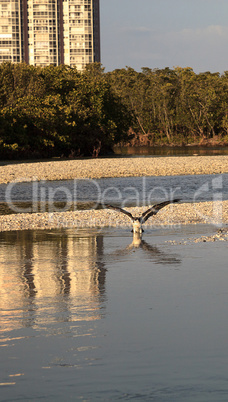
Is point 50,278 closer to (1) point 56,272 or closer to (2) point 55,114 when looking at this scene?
(1) point 56,272

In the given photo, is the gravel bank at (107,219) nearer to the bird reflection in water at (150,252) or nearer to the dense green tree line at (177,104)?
the bird reflection in water at (150,252)

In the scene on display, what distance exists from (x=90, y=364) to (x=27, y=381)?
83 cm

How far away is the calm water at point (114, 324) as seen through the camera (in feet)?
23.8

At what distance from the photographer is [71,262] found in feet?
46.4

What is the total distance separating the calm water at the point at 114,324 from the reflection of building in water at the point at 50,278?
18 millimetres

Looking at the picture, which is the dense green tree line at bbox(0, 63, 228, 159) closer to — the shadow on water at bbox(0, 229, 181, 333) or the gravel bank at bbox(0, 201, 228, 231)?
the gravel bank at bbox(0, 201, 228, 231)

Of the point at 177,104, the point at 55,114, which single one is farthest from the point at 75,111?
the point at 177,104

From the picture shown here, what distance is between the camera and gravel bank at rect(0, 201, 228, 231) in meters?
20.2

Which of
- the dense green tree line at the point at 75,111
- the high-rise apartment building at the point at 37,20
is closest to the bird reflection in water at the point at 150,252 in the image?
the dense green tree line at the point at 75,111

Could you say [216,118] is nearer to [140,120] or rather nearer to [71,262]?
[140,120]

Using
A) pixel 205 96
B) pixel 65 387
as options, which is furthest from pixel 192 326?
pixel 205 96

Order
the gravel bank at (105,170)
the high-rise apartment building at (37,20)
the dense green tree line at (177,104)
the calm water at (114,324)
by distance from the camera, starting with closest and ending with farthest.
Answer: the calm water at (114,324), the gravel bank at (105,170), the dense green tree line at (177,104), the high-rise apartment building at (37,20)

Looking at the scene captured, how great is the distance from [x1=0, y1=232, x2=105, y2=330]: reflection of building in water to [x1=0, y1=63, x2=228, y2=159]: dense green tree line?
163 feet

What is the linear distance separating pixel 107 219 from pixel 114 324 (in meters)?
12.1
